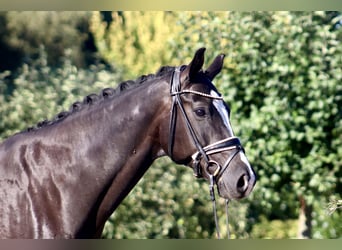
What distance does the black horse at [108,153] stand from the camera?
290 cm

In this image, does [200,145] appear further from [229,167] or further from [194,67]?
[194,67]

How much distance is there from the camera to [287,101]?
254 inches

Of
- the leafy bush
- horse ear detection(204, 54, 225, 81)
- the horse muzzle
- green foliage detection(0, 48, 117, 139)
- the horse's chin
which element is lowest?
the horse's chin

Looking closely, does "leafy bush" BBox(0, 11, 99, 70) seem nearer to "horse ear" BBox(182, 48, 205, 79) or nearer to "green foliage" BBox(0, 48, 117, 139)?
"green foliage" BBox(0, 48, 117, 139)

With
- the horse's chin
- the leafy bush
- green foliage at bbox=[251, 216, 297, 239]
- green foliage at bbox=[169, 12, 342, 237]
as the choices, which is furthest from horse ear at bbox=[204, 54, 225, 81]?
the leafy bush

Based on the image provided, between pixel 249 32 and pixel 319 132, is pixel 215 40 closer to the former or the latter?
pixel 249 32

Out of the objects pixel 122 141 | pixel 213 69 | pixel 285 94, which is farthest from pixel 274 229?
pixel 122 141

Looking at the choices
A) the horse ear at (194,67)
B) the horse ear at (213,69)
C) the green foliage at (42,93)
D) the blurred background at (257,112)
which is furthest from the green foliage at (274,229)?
the horse ear at (194,67)

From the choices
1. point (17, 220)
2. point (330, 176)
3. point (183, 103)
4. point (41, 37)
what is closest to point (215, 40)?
point (330, 176)

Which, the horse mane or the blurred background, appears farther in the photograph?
the blurred background

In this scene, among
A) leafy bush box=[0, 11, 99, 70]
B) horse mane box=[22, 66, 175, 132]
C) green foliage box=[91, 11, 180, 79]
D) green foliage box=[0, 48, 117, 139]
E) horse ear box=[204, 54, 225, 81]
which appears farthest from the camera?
leafy bush box=[0, 11, 99, 70]

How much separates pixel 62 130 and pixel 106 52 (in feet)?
29.8

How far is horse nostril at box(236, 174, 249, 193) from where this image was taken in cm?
297

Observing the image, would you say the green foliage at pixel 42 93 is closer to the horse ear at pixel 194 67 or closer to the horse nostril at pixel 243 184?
the horse ear at pixel 194 67
